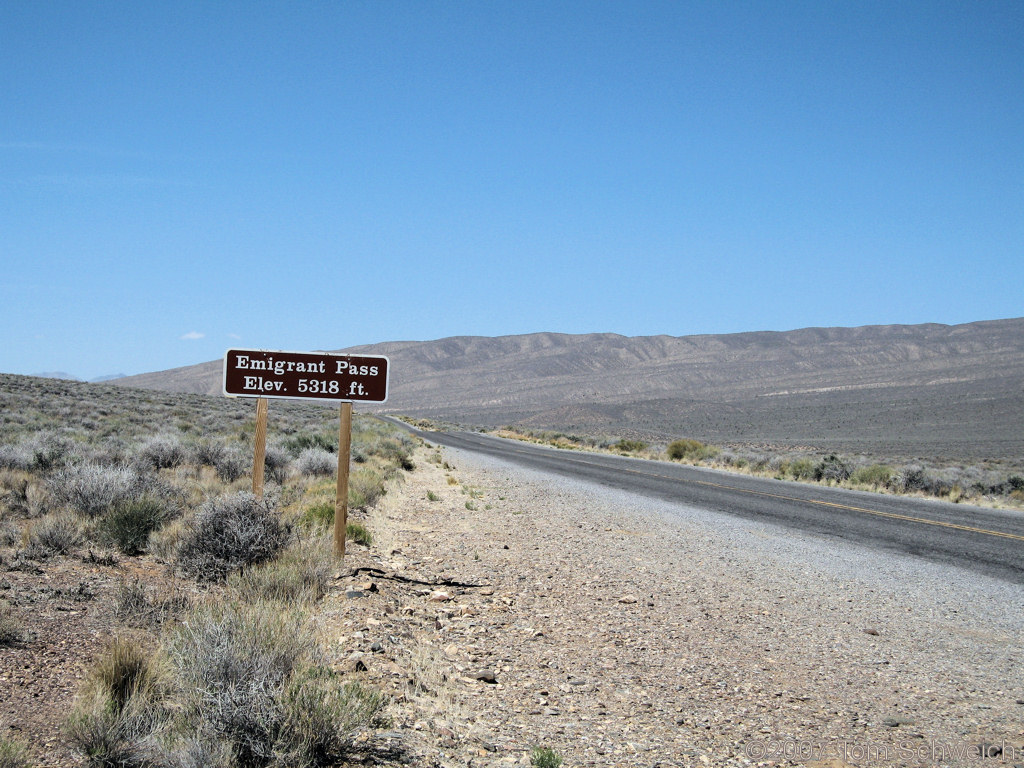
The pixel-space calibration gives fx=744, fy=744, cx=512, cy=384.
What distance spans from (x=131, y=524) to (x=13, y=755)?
5578 mm

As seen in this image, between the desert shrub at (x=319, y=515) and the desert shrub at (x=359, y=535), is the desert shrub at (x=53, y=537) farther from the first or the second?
the desert shrub at (x=359, y=535)

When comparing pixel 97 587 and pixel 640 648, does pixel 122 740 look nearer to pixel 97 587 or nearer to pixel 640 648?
pixel 97 587

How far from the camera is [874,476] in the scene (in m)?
25.8

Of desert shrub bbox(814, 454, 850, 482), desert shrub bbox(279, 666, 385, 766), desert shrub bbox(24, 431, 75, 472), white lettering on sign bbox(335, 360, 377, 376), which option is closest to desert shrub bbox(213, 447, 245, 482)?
desert shrub bbox(24, 431, 75, 472)

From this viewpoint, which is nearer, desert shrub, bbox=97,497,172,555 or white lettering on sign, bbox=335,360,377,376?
desert shrub, bbox=97,497,172,555

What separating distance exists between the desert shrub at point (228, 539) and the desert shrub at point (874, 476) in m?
22.2

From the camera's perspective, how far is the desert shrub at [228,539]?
292 inches

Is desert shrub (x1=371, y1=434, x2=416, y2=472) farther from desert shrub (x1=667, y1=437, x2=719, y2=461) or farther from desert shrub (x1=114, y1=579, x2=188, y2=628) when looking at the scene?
desert shrub (x1=667, y1=437, x2=719, y2=461)

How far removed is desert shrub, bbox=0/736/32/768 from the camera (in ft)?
10.9

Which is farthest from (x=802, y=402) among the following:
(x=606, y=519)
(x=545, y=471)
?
(x=606, y=519)

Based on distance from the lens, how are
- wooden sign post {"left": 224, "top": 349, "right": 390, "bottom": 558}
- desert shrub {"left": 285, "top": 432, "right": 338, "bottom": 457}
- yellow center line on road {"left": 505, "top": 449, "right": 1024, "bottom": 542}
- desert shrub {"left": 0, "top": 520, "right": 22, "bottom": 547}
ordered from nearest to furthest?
desert shrub {"left": 0, "top": 520, "right": 22, "bottom": 547} → wooden sign post {"left": 224, "top": 349, "right": 390, "bottom": 558} → yellow center line on road {"left": 505, "top": 449, "right": 1024, "bottom": 542} → desert shrub {"left": 285, "top": 432, "right": 338, "bottom": 457}

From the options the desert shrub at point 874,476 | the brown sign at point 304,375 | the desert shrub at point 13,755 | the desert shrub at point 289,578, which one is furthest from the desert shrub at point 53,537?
the desert shrub at point 874,476

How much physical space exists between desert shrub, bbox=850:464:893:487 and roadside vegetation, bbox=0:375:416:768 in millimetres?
17716

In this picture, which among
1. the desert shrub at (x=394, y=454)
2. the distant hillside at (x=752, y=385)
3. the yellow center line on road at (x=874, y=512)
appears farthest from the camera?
the distant hillside at (x=752, y=385)
